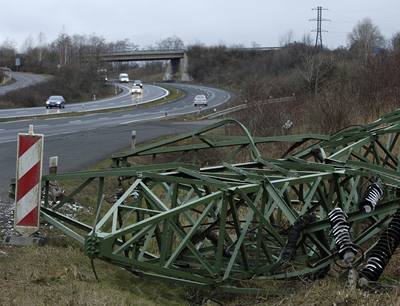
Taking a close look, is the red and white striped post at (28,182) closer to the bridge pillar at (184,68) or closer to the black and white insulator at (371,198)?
the black and white insulator at (371,198)

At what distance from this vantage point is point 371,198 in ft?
19.9

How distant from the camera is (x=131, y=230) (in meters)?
5.46

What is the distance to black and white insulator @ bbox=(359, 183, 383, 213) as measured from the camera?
19.5ft

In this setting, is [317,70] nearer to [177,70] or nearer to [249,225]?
[249,225]

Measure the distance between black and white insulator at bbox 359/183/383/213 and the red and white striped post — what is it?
358 centimetres

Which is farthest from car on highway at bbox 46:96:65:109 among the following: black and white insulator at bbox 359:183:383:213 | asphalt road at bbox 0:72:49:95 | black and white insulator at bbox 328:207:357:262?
black and white insulator at bbox 328:207:357:262

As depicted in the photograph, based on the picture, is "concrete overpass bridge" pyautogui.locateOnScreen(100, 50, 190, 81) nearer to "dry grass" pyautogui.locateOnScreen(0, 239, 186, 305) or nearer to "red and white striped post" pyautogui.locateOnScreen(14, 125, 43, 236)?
"red and white striped post" pyautogui.locateOnScreen(14, 125, 43, 236)

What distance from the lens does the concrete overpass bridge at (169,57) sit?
131375 millimetres

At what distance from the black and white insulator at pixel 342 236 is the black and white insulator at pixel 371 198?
47cm

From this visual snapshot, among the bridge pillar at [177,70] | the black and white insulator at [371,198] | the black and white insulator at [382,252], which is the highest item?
the bridge pillar at [177,70]

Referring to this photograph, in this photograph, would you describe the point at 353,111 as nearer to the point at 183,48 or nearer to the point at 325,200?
the point at 325,200

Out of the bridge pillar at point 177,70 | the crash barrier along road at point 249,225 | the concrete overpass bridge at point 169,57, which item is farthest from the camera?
the bridge pillar at point 177,70

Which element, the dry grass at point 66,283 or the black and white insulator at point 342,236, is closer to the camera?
the dry grass at point 66,283

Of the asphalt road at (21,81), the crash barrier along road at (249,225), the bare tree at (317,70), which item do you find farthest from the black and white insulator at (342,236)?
the asphalt road at (21,81)
